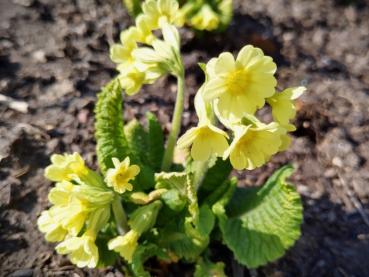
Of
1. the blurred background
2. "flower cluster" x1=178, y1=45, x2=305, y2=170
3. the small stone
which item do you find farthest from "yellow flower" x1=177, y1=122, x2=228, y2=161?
the small stone

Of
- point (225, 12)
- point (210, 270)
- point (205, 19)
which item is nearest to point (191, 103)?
point (205, 19)

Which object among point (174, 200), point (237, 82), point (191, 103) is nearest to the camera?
point (237, 82)

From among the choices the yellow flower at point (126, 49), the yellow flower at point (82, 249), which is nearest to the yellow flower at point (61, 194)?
the yellow flower at point (82, 249)

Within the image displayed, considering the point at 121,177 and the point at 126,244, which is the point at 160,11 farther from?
the point at 126,244

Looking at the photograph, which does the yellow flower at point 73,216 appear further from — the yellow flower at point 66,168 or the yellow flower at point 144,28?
the yellow flower at point 144,28

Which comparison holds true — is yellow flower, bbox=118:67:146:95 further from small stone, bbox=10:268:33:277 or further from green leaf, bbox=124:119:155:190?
small stone, bbox=10:268:33:277

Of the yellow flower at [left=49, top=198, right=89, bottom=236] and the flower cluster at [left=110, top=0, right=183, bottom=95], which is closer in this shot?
the yellow flower at [left=49, top=198, right=89, bottom=236]

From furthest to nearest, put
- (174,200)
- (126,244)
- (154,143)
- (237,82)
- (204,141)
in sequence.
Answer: (154,143)
(174,200)
(126,244)
(204,141)
(237,82)

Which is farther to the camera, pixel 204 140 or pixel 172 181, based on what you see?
pixel 172 181
